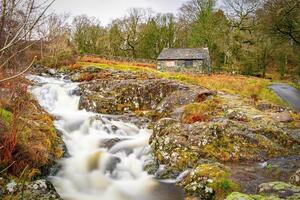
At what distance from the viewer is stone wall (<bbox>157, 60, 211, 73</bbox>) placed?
45.0 meters

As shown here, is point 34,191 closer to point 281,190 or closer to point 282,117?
point 281,190

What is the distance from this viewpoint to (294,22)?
17172mm

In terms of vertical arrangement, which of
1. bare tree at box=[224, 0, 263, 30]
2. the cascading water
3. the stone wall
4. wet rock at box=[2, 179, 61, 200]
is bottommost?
the cascading water

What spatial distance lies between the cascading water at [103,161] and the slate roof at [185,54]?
87.8 ft

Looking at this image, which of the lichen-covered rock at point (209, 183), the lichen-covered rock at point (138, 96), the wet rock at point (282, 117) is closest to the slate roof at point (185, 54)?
the lichen-covered rock at point (138, 96)

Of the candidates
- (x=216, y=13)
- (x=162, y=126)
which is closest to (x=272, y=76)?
(x=216, y=13)

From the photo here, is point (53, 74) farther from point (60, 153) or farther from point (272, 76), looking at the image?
point (272, 76)

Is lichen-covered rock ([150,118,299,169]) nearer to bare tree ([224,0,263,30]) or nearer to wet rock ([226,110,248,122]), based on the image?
wet rock ([226,110,248,122])

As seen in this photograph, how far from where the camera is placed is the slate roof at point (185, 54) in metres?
44.4

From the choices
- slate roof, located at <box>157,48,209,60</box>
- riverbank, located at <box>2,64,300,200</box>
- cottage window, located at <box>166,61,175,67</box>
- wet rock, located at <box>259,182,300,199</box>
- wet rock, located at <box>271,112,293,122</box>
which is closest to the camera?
wet rock, located at <box>259,182,300,199</box>

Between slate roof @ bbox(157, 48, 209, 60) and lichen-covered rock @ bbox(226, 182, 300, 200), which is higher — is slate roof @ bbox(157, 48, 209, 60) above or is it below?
above

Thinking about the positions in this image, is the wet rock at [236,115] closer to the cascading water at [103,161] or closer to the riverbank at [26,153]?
the cascading water at [103,161]

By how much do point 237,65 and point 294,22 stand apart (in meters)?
31.9

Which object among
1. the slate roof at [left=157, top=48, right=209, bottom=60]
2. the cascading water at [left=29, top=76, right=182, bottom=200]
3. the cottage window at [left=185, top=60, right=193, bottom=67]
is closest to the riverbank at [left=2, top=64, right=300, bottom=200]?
the cascading water at [left=29, top=76, right=182, bottom=200]
